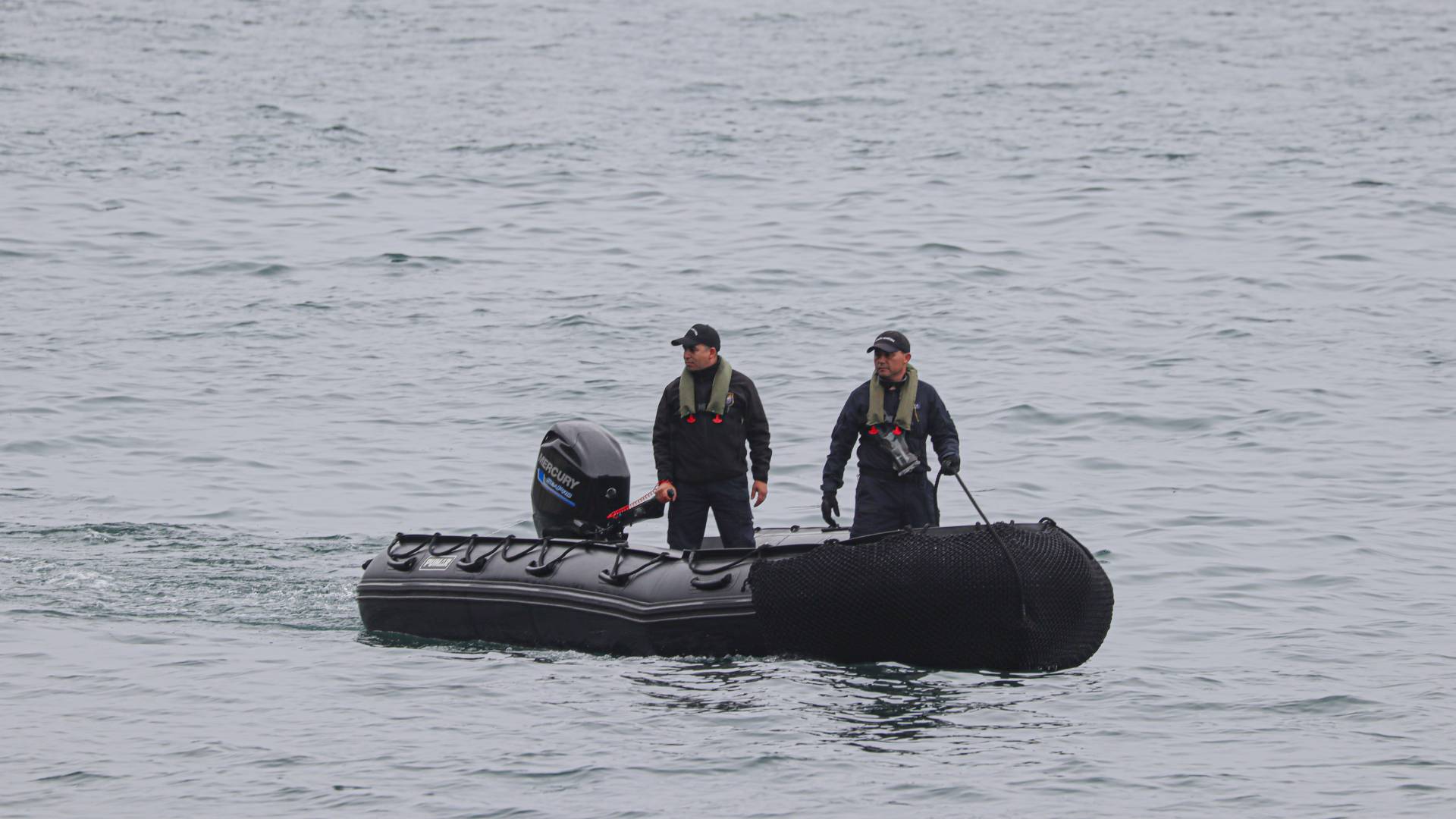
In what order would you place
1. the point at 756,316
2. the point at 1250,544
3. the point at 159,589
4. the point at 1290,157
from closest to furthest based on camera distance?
the point at 159,589
the point at 1250,544
the point at 756,316
the point at 1290,157

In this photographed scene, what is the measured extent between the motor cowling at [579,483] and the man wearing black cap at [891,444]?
1302mm

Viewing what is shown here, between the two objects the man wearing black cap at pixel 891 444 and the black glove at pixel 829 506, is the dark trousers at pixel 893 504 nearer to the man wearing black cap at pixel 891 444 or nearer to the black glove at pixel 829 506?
the man wearing black cap at pixel 891 444

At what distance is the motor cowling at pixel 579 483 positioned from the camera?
34.7 ft

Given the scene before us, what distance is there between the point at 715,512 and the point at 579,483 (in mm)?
788

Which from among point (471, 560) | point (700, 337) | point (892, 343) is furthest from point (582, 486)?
point (892, 343)

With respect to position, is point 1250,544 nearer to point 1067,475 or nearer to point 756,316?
point 1067,475

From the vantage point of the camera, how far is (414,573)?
34.0ft

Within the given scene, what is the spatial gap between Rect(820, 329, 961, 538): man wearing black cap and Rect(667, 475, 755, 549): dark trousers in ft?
1.92

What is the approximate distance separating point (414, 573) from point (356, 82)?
23.6 metres

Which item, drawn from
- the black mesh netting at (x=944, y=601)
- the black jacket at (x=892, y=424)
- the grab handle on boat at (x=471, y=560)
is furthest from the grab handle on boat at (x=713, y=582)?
the grab handle on boat at (x=471, y=560)

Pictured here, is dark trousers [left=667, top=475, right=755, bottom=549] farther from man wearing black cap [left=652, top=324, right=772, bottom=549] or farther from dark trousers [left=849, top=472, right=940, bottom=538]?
dark trousers [left=849, top=472, right=940, bottom=538]

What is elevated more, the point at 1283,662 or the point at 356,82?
the point at 356,82

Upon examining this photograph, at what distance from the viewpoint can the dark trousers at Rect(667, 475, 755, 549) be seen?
10.4 metres

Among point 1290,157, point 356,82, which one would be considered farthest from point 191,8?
point 1290,157
